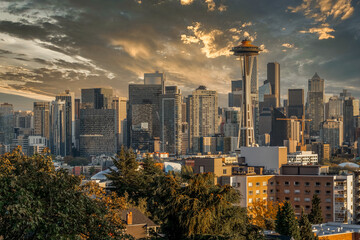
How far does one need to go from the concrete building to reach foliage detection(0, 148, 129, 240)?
3226 inches

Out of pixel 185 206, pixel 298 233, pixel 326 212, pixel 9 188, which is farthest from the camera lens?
pixel 326 212

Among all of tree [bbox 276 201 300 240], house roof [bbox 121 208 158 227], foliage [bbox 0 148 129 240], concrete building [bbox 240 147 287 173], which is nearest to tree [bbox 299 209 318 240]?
tree [bbox 276 201 300 240]

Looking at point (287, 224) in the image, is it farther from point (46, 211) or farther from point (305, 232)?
point (46, 211)

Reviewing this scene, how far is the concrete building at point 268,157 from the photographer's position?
98.9 m

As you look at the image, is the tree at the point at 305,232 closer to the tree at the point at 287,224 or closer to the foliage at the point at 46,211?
the tree at the point at 287,224

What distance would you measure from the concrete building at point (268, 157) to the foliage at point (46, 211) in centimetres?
8194

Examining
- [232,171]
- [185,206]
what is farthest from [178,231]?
[232,171]

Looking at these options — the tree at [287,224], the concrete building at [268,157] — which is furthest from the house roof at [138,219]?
the concrete building at [268,157]

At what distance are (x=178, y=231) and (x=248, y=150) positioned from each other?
8303 centimetres

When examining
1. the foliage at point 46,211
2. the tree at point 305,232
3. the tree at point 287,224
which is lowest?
the tree at point 305,232

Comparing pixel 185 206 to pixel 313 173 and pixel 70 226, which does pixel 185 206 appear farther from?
pixel 313 173

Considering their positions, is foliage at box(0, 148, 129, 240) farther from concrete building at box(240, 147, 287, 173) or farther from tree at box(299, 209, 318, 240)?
concrete building at box(240, 147, 287, 173)

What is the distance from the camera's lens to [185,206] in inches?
990

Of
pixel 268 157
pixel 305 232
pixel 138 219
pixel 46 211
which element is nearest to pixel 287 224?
pixel 305 232
